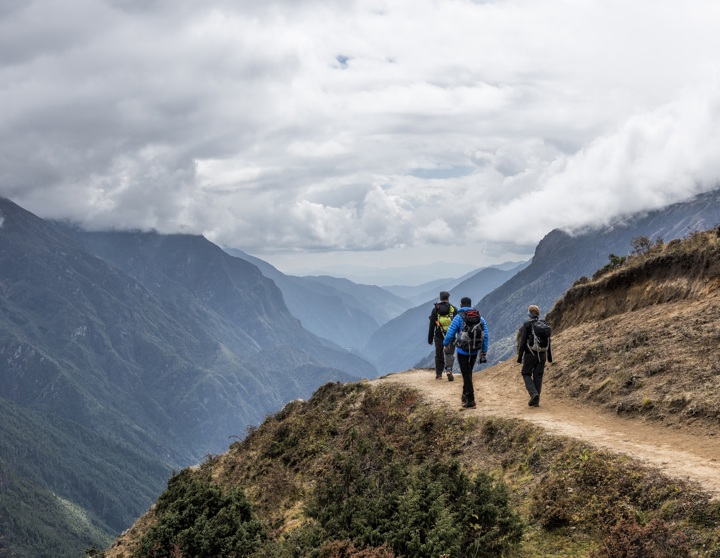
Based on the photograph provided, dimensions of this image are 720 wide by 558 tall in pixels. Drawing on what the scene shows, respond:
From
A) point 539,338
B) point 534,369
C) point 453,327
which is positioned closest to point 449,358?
point 453,327

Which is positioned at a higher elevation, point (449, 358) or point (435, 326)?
point (435, 326)

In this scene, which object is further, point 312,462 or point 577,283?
point 577,283

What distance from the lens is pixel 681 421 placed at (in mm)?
13133

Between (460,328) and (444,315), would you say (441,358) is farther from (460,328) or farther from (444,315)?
(460,328)

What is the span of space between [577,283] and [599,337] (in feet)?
33.0

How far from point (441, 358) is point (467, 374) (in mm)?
7668

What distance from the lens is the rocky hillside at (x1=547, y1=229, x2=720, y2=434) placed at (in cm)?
1426

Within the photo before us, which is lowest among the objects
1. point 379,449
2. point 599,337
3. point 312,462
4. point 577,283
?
point 312,462

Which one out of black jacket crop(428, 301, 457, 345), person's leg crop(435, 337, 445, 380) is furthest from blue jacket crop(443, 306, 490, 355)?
person's leg crop(435, 337, 445, 380)

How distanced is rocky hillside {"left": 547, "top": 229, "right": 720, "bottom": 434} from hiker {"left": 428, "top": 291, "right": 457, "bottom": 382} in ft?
13.7

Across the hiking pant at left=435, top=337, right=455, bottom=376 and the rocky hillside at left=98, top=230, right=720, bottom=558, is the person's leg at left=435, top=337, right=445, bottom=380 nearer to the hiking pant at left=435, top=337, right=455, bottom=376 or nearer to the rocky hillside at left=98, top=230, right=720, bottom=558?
the hiking pant at left=435, top=337, right=455, bottom=376

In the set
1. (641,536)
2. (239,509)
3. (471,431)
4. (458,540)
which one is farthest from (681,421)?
(239,509)

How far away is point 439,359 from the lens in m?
25.0

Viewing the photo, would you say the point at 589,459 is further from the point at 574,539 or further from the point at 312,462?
the point at 312,462
